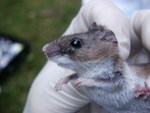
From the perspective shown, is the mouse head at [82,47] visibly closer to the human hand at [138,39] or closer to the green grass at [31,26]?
the human hand at [138,39]

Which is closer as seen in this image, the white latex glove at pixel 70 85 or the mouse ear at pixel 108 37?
the mouse ear at pixel 108 37

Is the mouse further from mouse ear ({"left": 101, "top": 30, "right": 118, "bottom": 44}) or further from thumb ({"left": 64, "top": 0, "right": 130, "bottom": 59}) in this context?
thumb ({"left": 64, "top": 0, "right": 130, "bottom": 59})

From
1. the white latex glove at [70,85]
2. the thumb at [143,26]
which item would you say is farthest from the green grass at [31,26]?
the thumb at [143,26]

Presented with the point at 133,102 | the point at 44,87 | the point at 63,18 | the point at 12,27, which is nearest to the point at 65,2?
the point at 63,18

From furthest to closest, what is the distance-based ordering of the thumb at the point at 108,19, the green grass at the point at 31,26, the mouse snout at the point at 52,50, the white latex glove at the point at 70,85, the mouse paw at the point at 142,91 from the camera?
the green grass at the point at 31,26 < the white latex glove at the point at 70,85 < the thumb at the point at 108,19 < the mouse paw at the point at 142,91 < the mouse snout at the point at 52,50

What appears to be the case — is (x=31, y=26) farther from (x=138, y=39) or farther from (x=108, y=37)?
(x=108, y=37)

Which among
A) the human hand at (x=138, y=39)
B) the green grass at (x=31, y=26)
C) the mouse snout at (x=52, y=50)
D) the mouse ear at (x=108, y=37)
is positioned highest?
the mouse snout at (x=52, y=50)

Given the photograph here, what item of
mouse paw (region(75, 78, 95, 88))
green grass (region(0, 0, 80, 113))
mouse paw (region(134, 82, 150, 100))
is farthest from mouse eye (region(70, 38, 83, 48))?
green grass (region(0, 0, 80, 113))

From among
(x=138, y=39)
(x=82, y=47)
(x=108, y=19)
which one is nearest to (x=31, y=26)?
(x=138, y=39)
